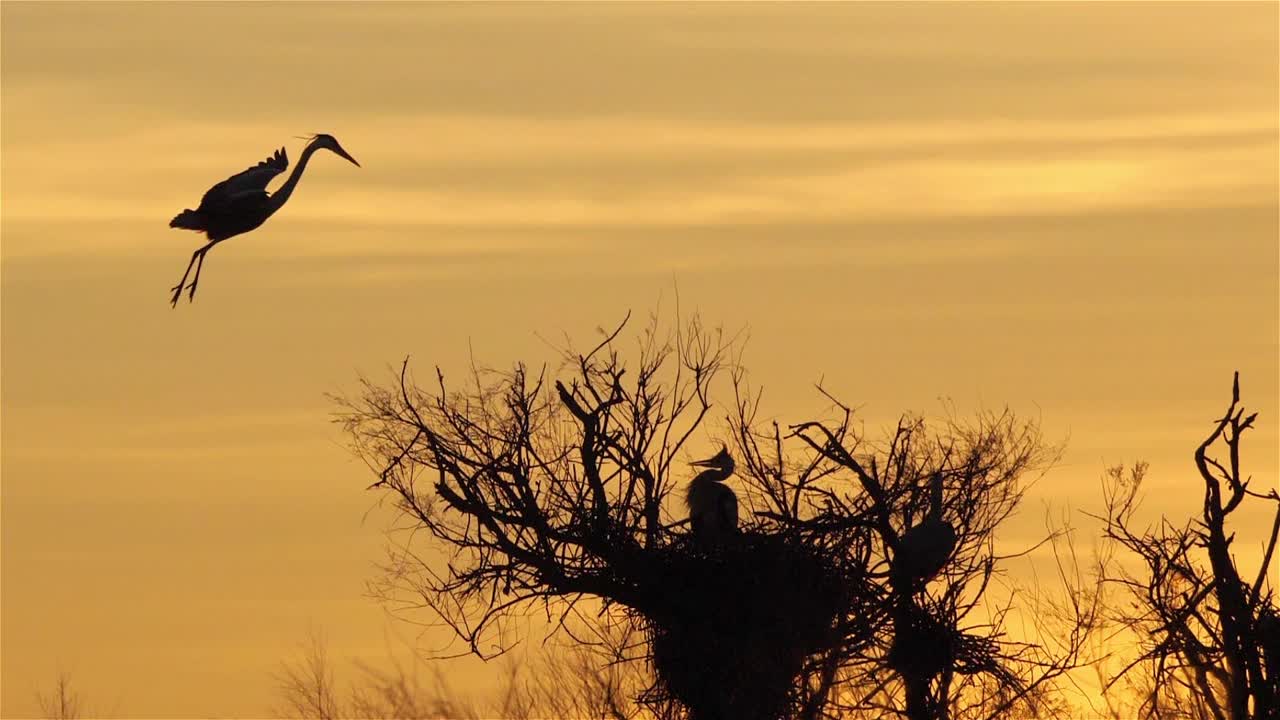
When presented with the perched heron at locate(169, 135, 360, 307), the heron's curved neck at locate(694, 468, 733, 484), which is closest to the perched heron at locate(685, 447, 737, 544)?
the heron's curved neck at locate(694, 468, 733, 484)

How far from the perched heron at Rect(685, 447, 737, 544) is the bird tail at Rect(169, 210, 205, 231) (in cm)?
545

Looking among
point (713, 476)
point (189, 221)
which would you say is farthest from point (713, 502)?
point (189, 221)

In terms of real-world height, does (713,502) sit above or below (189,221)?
below

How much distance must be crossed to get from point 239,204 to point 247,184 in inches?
12.0

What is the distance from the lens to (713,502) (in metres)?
26.8

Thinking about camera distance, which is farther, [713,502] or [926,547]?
[713,502]

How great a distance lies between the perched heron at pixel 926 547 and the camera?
2427 centimetres

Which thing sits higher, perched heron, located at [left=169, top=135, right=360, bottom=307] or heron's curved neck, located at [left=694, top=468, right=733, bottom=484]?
perched heron, located at [left=169, top=135, right=360, bottom=307]

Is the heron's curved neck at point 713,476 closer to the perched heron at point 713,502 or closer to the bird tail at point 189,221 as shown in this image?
the perched heron at point 713,502

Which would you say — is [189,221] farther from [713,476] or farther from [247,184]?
[713,476]

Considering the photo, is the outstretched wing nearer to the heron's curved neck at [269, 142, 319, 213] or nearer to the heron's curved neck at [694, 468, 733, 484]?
the heron's curved neck at [269, 142, 319, 213]

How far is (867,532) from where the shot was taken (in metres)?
24.0

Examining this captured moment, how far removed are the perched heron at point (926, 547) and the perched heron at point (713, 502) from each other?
1605 millimetres

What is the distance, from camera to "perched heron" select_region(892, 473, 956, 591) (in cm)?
2427
